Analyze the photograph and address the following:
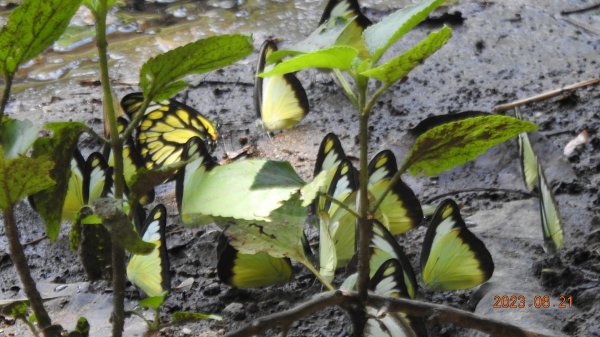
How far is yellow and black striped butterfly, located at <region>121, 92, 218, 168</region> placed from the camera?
3.23 m

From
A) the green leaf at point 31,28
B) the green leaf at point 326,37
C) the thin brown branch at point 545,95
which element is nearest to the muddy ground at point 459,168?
the thin brown branch at point 545,95

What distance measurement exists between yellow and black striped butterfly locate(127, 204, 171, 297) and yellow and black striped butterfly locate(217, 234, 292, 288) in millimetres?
139

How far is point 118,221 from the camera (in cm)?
131

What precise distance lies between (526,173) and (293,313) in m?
1.23

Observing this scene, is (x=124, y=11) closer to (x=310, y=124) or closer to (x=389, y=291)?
(x=310, y=124)

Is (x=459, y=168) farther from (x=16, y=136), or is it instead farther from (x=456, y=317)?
(x=16, y=136)

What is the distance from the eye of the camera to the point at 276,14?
5387 millimetres

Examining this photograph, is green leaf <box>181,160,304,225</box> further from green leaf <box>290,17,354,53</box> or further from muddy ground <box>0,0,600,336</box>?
muddy ground <box>0,0,600,336</box>

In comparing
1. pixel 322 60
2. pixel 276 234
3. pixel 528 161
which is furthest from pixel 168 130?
pixel 322 60

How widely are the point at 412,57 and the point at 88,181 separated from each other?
58.5 inches

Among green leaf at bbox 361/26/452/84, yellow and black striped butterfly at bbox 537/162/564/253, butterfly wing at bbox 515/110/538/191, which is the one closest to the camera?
green leaf at bbox 361/26/452/84

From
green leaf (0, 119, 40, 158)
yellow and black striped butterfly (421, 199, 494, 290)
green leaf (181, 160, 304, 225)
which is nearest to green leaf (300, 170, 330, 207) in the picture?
green leaf (181, 160, 304, 225)

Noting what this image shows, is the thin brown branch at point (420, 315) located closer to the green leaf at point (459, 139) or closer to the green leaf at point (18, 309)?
the green leaf at point (459, 139)

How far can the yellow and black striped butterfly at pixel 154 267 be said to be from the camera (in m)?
2.04
